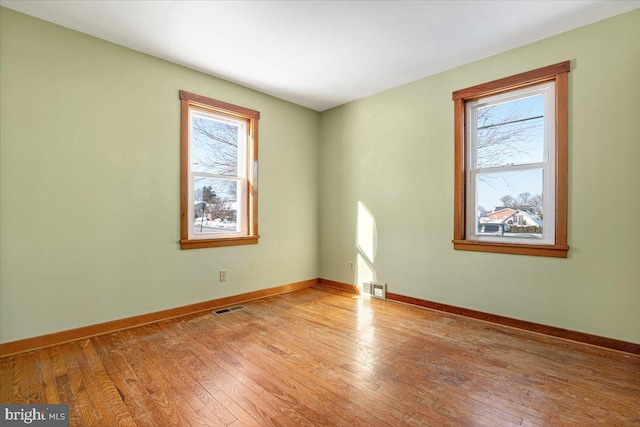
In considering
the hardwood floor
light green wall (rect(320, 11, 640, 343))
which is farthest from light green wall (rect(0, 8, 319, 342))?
light green wall (rect(320, 11, 640, 343))

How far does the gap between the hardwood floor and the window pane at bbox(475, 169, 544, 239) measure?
0.95m

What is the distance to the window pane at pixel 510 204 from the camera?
9.41 ft

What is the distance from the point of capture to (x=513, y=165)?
3.00 meters

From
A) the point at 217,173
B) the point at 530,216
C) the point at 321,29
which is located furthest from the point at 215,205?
the point at 530,216

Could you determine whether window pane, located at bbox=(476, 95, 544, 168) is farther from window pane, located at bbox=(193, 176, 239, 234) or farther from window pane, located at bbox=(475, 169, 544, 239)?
window pane, located at bbox=(193, 176, 239, 234)

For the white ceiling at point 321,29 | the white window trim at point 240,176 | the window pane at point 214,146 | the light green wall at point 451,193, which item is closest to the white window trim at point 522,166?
the light green wall at point 451,193

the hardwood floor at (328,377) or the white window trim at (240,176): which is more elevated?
the white window trim at (240,176)

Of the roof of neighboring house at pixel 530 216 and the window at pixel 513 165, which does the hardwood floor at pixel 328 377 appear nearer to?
the window at pixel 513 165

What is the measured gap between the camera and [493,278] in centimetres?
304

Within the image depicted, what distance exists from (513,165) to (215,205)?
321cm

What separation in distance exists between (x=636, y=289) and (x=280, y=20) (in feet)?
11.4

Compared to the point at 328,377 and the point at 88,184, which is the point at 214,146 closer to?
the point at 88,184

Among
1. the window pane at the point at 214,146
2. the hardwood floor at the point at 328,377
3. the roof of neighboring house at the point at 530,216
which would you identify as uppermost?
the window pane at the point at 214,146

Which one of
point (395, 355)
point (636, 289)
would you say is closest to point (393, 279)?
point (395, 355)
